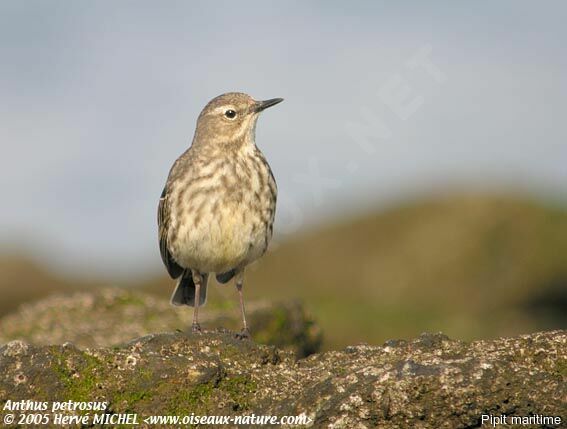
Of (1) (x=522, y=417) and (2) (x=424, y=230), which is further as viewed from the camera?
(2) (x=424, y=230)

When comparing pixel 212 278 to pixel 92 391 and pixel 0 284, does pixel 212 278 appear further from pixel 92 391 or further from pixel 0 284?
pixel 0 284

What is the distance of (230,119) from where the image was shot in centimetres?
1059

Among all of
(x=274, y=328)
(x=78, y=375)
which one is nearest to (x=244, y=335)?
(x=78, y=375)

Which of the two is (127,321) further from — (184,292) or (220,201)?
(220,201)

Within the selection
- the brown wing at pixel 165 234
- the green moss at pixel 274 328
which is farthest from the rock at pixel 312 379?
the green moss at pixel 274 328

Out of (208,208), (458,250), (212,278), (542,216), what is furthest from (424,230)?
(208,208)

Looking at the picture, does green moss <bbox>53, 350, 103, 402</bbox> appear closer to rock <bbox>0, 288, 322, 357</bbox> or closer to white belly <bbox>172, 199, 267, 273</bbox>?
white belly <bbox>172, 199, 267, 273</bbox>

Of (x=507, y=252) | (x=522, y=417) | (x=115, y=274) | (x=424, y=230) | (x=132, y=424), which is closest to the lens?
(x=522, y=417)

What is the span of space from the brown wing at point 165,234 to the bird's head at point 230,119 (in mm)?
717

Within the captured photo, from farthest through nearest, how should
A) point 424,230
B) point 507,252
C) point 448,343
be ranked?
point 424,230 < point 507,252 < point 448,343

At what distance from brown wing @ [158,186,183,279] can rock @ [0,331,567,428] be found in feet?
8.87

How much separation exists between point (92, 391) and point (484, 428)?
7.93 ft

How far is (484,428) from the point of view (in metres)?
6.16

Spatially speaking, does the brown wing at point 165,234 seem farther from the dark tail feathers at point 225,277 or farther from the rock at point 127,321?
the rock at point 127,321
